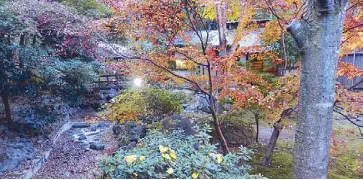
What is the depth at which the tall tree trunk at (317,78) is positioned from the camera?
2336mm

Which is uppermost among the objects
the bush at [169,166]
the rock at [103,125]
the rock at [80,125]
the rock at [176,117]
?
the bush at [169,166]

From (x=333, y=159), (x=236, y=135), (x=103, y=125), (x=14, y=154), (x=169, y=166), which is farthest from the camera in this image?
(x=103, y=125)

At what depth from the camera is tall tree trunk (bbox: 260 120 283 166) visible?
501 centimetres

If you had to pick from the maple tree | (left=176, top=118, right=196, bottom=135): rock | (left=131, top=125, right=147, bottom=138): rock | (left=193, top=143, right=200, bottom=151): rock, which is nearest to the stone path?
(left=131, top=125, right=147, bottom=138): rock

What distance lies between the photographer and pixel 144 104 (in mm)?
6312

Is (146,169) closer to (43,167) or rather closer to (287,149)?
(43,167)

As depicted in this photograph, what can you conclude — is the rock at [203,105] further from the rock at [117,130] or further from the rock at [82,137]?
the rock at [82,137]

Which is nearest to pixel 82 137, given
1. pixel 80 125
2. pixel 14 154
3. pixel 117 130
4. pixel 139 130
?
pixel 117 130

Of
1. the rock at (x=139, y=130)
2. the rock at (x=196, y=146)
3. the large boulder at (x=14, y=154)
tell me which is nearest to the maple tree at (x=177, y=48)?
the rock at (x=196, y=146)

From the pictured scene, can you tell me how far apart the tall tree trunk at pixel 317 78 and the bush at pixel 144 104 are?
13.5 ft

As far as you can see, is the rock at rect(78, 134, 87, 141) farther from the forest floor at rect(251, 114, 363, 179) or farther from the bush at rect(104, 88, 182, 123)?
the forest floor at rect(251, 114, 363, 179)

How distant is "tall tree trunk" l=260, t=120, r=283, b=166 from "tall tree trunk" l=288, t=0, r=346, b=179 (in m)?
2.49

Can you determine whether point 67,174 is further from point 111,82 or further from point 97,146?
point 111,82

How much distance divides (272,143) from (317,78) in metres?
3.10
